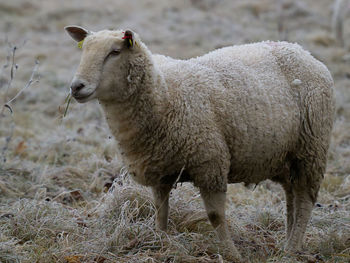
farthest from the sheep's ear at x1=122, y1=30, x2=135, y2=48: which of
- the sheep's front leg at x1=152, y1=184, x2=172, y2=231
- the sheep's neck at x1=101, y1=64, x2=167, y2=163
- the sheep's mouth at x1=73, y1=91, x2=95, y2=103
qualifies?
the sheep's front leg at x1=152, y1=184, x2=172, y2=231

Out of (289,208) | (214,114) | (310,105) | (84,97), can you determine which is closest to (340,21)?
(289,208)

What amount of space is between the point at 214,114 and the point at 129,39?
754mm

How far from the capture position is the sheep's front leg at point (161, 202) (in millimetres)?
3598

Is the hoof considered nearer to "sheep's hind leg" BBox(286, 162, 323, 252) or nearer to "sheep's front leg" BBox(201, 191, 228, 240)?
"sheep's front leg" BBox(201, 191, 228, 240)

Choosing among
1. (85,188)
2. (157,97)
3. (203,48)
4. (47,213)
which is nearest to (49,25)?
(203,48)

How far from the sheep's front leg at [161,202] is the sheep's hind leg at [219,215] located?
11.9 inches

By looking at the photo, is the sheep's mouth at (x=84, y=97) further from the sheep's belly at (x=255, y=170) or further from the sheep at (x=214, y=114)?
the sheep's belly at (x=255, y=170)

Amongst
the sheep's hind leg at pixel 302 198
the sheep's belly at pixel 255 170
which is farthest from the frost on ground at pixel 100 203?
the sheep's belly at pixel 255 170

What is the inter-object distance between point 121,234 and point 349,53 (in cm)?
966

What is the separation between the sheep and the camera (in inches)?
126

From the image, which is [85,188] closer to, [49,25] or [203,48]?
[203,48]

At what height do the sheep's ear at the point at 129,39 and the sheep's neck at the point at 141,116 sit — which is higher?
the sheep's ear at the point at 129,39

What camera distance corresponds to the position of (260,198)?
5305 mm

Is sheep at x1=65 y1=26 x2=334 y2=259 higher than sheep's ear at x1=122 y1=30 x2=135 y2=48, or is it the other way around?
sheep's ear at x1=122 y1=30 x2=135 y2=48
